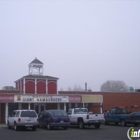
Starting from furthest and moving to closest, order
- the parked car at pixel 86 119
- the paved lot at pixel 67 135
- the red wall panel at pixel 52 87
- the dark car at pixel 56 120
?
1. the red wall panel at pixel 52 87
2. the parked car at pixel 86 119
3. the dark car at pixel 56 120
4. the paved lot at pixel 67 135

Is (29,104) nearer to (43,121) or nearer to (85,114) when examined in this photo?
(43,121)

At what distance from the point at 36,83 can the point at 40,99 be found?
5490 millimetres

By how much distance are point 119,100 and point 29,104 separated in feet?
47.8

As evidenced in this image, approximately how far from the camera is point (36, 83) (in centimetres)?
4288

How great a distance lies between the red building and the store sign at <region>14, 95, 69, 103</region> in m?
4.94

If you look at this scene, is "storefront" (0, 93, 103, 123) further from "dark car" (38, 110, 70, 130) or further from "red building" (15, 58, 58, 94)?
"dark car" (38, 110, 70, 130)

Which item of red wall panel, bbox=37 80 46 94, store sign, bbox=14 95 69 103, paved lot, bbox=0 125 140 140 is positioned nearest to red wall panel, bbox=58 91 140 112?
red wall panel, bbox=37 80 46 94

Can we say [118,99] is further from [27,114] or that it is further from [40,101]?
[27,114]

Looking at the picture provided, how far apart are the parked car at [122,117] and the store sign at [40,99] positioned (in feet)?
25.3

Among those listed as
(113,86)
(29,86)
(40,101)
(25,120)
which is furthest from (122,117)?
(113,86)

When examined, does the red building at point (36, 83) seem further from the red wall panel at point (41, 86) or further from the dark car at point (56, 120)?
the dark car at point (56, 120)

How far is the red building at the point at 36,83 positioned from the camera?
42.5 meters

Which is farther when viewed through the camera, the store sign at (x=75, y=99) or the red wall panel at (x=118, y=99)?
the red wall panel at (x=118, y=99)

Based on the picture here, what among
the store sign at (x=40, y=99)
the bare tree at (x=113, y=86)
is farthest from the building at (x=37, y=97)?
the bare tree at (x=113, y=86)
